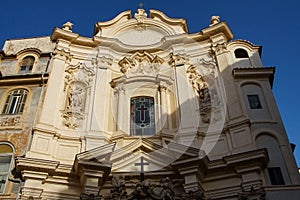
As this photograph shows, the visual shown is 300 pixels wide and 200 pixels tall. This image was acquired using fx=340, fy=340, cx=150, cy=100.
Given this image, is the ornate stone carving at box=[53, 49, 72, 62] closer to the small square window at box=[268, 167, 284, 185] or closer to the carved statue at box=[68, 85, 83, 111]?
the carved statue at box=[68, 85, 83, 111]

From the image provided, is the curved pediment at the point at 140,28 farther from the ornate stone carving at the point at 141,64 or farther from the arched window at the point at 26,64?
the arched window at the point at 26,64

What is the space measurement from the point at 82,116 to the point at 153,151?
3697 millimetres

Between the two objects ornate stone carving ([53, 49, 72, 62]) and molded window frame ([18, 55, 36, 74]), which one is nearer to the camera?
molded window frame ([18, 55, 36, 74])

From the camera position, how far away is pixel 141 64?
1720cm

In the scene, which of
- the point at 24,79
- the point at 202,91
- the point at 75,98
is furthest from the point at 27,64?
the point at 202,91

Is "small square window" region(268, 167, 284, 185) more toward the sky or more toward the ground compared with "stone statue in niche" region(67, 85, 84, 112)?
more toward the ground

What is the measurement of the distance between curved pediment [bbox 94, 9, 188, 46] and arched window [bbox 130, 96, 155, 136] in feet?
13.3

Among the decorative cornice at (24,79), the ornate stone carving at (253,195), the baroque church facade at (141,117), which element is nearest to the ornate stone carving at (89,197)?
the baroque church facade at (141,117)

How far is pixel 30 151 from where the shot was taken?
1254cm

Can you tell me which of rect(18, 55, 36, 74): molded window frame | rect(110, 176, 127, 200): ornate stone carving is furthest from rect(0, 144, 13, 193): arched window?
rect(18, 55, 36, 74): molded window frame

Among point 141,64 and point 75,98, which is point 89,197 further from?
point 141,64

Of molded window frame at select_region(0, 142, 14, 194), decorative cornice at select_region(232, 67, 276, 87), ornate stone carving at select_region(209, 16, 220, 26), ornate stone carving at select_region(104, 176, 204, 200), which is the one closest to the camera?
ornate stone carving at select_region(104, 176, 204, 200)

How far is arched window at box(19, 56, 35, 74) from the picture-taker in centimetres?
1662

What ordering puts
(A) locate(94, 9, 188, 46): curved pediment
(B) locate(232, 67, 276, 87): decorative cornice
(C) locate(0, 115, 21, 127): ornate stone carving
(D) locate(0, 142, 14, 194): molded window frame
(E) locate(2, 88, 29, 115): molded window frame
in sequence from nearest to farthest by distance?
(D) locate(0, 142, 14, 194): molded window frame < (C) locate(0, 115, 21, 127): ornate stone carving < (E) locate(2, 88, 29, 115): molded window frame < (B) locate(232, 67, 276, 87): decorative cornice < (A) locate(94, 9, 188, 46): curved pediment
